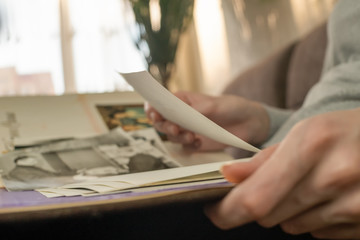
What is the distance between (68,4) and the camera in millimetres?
2633

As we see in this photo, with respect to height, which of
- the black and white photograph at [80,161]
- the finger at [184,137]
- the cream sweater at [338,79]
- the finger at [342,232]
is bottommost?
the finger at [184,137]

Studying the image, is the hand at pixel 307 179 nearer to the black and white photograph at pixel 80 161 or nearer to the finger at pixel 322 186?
the finger at pixel 322 186

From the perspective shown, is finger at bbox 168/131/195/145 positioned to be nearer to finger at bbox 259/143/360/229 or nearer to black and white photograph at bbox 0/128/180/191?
black and white photograph at bbox 0/128/180/191

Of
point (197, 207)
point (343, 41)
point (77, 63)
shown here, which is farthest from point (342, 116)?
point (77, 63)

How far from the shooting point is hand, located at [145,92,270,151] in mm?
579

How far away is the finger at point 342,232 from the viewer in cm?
25

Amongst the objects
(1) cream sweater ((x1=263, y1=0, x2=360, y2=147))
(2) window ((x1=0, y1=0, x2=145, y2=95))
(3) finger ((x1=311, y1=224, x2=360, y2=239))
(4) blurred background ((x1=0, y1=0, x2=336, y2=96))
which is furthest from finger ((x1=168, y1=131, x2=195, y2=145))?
(2) window ((x1=0, y1=0, x2=145, y2=95))

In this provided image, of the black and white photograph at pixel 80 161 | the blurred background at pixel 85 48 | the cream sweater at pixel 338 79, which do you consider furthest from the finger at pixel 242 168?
the blurred background at pixel 85 48

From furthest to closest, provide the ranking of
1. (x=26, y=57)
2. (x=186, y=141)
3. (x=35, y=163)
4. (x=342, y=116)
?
(x=26, y=57)
(x=186, y=141)
(x=35, y=163)
(x=342, y=116)

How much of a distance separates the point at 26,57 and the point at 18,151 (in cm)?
225

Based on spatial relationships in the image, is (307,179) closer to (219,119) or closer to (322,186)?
(322,186)

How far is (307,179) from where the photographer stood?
23 centimetres

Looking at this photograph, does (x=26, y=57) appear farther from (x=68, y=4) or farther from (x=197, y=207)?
(x=197, y=207)

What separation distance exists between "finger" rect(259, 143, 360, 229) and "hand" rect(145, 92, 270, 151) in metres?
0.33
